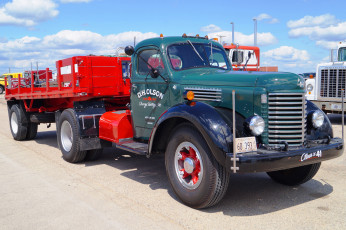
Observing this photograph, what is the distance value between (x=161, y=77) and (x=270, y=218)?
7.89 ft

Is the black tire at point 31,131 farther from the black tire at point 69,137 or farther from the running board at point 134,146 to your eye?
the running board at point 134,146

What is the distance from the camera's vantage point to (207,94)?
4621 mm

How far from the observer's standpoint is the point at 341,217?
3936 millimetres

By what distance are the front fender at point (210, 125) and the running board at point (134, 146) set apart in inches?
38.3

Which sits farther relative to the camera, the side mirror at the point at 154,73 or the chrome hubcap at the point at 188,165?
the side mirror at the point at 154,73

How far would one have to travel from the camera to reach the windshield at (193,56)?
5215 millimetres

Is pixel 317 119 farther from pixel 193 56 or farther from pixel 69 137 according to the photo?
pixel 69 137

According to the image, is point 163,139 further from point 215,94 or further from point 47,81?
point 47,81

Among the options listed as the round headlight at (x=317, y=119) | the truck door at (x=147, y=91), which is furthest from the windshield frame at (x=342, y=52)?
the truck door at (x=147, y=91)

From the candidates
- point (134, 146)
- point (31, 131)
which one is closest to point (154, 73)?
point (134, 146)

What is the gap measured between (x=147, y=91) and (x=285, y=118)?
220 cm

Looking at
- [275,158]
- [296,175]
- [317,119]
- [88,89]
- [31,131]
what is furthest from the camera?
[31,131]

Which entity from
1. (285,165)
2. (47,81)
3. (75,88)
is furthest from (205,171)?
(47,81)

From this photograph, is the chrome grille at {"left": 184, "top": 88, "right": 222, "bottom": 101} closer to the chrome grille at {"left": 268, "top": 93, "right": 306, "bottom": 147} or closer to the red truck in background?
the chrome grille at {"left": 268, "top": 93, "right": 306, "bottom": 147}
